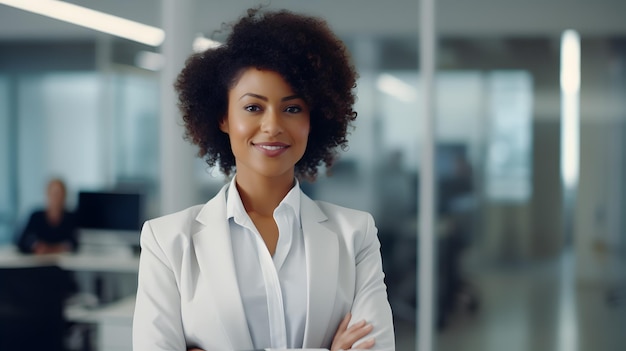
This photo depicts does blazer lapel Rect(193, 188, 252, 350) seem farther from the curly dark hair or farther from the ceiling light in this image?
the ceiling light

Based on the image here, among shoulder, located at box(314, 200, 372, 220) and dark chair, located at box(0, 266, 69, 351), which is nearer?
shoulder, located at box(314, 200, 372, 220)

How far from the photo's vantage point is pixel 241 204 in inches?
66.7

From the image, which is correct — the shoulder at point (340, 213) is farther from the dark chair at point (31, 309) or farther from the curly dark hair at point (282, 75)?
the dark chair at point (31, 309)

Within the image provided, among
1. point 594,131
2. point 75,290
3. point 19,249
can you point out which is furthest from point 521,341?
point 19,249

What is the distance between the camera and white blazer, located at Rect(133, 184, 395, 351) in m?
1.59

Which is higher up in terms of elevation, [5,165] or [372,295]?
[5,165]

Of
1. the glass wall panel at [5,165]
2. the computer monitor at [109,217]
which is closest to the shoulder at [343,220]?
the computer monitor at [109,217]

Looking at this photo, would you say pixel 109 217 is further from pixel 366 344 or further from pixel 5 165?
pixel 366 344

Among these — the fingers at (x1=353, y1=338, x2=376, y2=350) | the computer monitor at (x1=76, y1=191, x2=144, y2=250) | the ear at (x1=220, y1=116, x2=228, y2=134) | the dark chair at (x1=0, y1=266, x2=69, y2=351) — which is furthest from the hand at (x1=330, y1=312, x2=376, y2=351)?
the computer monitor at (x1=76, y1=191, x2=144, y2=250)

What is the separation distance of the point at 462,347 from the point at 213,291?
353cm

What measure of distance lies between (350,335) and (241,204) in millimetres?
392

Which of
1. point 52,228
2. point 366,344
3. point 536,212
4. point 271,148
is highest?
point 271,148

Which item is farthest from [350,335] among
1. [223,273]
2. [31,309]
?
[31,309]

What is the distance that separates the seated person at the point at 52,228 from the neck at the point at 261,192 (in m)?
4.34
